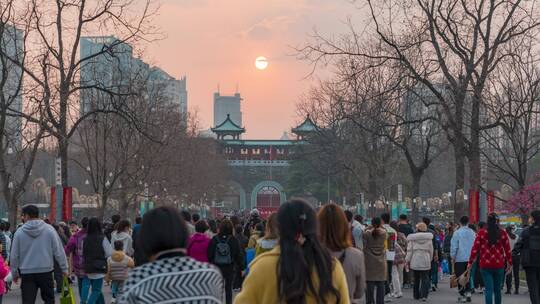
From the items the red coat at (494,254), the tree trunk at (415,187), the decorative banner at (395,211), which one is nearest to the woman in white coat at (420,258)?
the red coat at (494,254)

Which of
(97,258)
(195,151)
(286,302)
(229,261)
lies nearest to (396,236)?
(229,261)

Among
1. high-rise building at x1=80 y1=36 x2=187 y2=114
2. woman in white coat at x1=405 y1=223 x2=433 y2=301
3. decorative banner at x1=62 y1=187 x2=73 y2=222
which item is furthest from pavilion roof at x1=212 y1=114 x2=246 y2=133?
woman in white coat at x1=405 y1=223 x2=433 y2=301

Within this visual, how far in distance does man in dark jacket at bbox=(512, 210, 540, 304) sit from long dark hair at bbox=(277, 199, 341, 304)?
925 centimetres

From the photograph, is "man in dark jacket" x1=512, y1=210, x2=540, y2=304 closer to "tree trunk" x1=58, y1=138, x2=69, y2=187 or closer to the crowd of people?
the crowd of people

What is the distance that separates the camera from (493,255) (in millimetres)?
15680

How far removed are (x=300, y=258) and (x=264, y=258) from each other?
211mm

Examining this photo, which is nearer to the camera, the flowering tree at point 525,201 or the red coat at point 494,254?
the red coat at point 494,254

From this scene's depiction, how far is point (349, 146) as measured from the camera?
55406 mm

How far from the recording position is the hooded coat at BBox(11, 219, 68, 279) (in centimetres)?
1298

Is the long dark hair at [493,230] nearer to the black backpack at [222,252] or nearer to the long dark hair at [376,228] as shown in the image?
the long dark hair at [376,228]

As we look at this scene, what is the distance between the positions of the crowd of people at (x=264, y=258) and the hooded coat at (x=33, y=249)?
0.5 inches

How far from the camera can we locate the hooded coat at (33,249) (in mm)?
12984

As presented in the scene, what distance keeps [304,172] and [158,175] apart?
133 feet

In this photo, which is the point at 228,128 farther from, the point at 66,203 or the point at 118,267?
the point at 118,267
